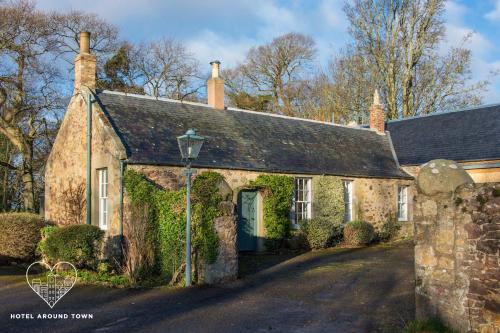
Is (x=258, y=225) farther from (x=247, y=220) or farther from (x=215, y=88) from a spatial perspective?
(x=215, y=88)

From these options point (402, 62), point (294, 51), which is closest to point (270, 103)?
point (294, 51)

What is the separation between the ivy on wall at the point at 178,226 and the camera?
434 inches

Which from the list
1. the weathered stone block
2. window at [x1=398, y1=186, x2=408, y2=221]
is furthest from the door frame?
the weathered stone block

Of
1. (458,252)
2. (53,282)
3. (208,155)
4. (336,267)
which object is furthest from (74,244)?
(458,252)

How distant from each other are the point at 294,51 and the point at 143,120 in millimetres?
23797

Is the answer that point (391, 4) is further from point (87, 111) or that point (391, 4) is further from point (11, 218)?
point (11, 218)

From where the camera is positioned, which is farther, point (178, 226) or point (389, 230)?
point (389, 230)

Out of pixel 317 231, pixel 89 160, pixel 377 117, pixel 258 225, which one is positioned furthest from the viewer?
pixel 377 117

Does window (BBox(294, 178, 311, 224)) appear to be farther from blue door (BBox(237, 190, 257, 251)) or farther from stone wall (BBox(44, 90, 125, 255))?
stone wall (BBox(44, 90, 125, 255))

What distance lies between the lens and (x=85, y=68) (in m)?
16.6

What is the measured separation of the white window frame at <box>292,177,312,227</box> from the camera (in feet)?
60.7

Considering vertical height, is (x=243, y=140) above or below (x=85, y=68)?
below

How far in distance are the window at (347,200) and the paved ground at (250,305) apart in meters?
7.64

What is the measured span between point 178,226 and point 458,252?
6697 mm
